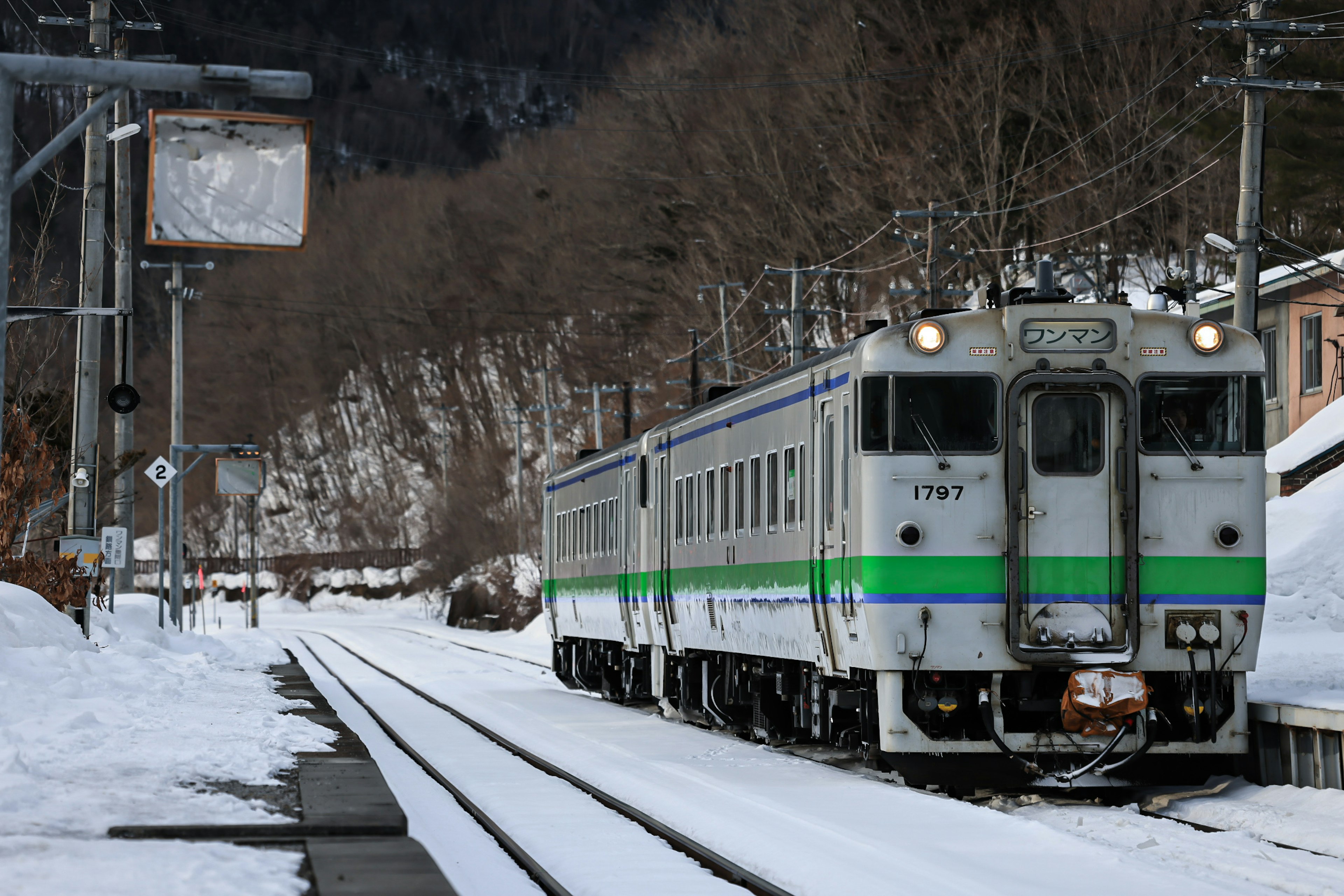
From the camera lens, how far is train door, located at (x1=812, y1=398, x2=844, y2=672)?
14.0 m

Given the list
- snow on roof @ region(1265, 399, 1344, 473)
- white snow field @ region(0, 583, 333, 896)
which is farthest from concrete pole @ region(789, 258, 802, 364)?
white snow field @ region(0, 583, 333, 896)

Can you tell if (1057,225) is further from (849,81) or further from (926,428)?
(926,428)

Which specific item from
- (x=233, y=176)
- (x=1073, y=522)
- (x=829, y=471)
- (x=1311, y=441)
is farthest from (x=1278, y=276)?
(x=233, y=176)

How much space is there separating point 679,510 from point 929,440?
24.8ft

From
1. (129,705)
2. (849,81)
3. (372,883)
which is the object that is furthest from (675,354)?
(372,883)

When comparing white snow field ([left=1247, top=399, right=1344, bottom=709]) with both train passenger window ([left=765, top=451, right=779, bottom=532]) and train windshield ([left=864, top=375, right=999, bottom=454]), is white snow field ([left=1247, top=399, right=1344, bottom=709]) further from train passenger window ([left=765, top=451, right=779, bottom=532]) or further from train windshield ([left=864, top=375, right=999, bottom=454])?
train passenger window ([left=765, top=451, right=779, bottom=532])

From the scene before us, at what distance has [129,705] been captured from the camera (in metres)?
16.9

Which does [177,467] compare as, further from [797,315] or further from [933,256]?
[933,256]

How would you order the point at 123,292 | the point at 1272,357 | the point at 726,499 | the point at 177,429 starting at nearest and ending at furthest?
1. the point at 726,499
2. the point at 123,292
3. the point at 1272,357
4. the point at 177,429

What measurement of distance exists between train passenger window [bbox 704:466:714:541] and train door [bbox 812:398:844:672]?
404 cm

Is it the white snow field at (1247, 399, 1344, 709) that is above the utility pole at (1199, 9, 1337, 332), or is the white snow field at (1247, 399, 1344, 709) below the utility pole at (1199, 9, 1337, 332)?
below

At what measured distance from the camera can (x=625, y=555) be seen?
23328 millimetres

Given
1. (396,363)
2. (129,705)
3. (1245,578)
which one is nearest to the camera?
(1245,578)

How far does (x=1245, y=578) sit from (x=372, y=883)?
7257mm
